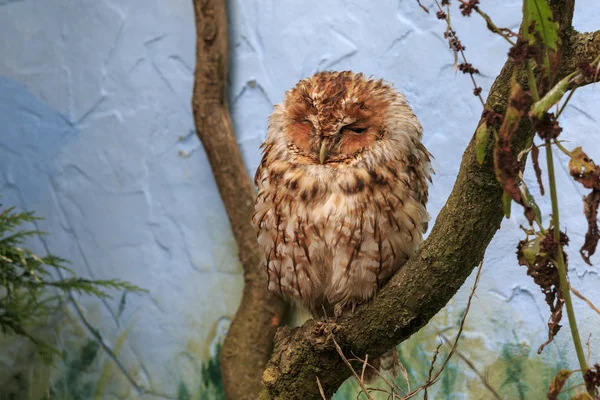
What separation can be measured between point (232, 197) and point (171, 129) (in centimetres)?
A: 40

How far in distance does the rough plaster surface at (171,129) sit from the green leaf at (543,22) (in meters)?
1.09

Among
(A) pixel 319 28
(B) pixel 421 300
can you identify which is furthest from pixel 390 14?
(B) pixel 421 300

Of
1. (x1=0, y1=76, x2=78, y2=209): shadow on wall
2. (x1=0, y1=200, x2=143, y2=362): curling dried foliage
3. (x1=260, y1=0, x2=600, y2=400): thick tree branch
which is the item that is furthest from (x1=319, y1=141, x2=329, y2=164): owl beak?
(x1=0, y1=76, x2=78, y2=209): shadow on wall

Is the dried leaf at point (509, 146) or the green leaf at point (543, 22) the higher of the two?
the green leaf at point (543, 22)

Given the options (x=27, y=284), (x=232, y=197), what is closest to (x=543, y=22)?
(x=232, y=197)

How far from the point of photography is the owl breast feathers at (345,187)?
1.28 meters

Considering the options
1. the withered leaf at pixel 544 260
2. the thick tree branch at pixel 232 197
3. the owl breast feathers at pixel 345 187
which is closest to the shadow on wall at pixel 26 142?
the thick tree branch at pixel 232 197

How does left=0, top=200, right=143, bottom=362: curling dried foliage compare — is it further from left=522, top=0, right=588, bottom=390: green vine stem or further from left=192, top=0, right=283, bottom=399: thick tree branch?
left=522, top=0, right=588, bottom=390: green vine stem

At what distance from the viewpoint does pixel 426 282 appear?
108 cm

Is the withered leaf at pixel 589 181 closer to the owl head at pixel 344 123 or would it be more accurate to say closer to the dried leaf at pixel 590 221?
the dried leaf at pixel 590 221

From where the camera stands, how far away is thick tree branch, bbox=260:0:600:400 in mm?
901

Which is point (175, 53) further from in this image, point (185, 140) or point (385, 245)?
point (385, 245)

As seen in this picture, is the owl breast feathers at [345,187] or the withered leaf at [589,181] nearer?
the withered leaf at [589,181]

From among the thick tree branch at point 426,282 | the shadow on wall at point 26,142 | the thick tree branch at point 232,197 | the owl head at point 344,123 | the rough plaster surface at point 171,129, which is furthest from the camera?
the shadow on wall at point 26,142
